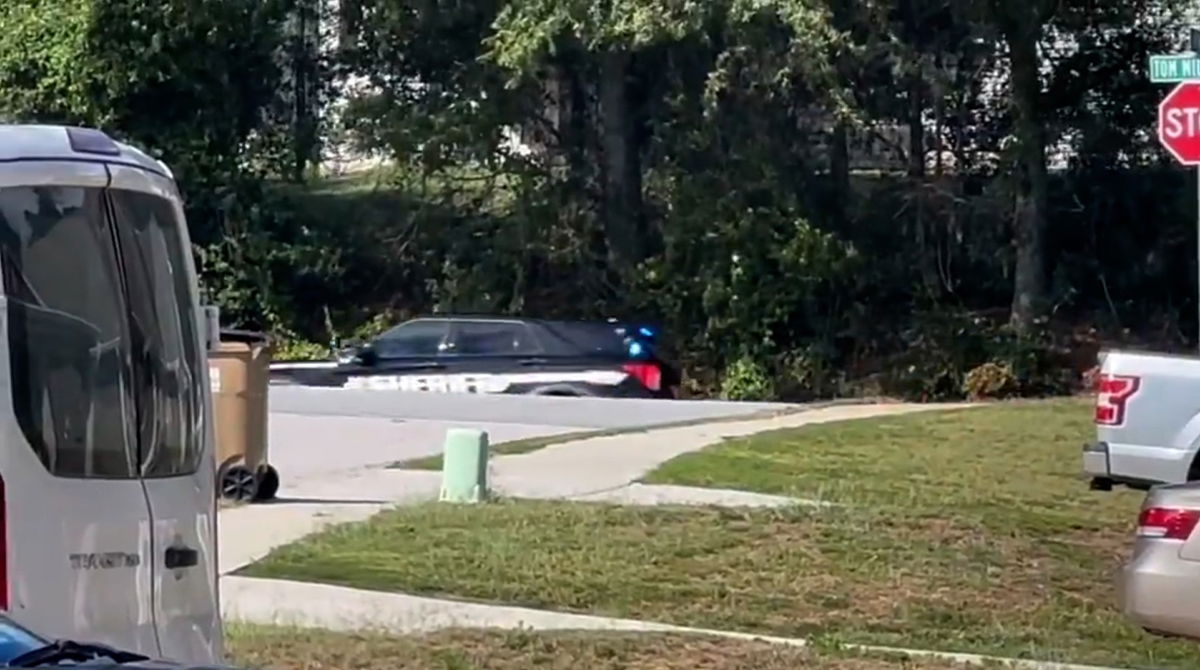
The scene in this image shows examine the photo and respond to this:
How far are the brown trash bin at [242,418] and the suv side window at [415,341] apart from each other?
1356 centimetres

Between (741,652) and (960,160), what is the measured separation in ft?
84.5

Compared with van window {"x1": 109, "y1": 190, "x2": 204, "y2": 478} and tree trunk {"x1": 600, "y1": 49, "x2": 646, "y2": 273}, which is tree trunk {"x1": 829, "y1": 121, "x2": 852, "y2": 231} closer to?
tree trunk {"x1": 600, "y1": 49, "x2": 646, "y2": 273}

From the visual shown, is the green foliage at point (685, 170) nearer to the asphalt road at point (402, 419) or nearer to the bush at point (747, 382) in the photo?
the bush at point (747, 382)

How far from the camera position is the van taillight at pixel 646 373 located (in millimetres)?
29156

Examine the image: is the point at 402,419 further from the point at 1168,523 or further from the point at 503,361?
the point at 1168,523

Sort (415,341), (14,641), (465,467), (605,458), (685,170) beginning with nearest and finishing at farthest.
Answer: (14,641) < (465,467) < (605,458) < (415,341) < (685,170)

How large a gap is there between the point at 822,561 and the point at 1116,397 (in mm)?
4136

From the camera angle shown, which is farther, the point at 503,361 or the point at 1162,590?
the point at 503,361

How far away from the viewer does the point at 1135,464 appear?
16203mm

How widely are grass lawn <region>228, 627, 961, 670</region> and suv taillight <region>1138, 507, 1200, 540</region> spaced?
1.09m

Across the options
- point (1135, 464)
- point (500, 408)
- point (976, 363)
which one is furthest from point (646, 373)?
point (1135, 464)

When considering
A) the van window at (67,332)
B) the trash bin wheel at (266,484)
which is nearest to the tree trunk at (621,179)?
the trash bin wheel at (266,484)

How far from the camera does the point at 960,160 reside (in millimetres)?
35188

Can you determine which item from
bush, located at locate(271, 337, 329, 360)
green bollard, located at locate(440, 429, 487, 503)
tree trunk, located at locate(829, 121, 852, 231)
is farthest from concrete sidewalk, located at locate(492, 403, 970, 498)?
bush, located at locate(271, 337, 329, 360)
